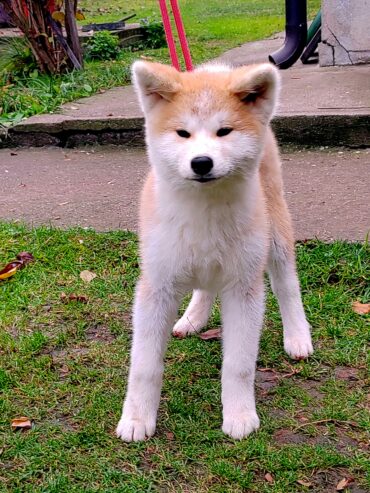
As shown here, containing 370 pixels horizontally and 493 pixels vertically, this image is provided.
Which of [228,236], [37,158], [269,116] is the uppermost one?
[269,116]

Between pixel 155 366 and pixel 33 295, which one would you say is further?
pixel 33 295

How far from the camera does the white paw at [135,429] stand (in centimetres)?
285

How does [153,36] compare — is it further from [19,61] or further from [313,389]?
[313,389]

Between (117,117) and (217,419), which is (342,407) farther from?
(117,117)

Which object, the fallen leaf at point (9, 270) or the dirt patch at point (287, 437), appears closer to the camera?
the dirt patch at point (287, 437)

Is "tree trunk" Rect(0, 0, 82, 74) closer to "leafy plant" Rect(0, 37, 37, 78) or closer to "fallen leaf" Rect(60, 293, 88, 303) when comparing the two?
"leafy plant" Rect(0, 37, 37, 78)

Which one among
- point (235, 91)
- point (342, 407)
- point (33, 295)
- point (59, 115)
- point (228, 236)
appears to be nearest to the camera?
point (235, 91)

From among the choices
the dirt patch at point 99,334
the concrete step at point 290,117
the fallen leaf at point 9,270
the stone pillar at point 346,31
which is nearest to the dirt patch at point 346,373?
the dirt patch at point 99,334

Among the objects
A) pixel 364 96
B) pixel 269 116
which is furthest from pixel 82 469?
pixel 364 96

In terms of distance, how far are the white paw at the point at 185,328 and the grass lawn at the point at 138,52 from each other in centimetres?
403

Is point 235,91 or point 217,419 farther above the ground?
point 235,91

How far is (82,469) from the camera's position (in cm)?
269

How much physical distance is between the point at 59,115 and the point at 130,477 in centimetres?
494

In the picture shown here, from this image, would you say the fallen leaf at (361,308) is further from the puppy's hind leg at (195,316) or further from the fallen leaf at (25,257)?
the fallen leaf at (25,257)
